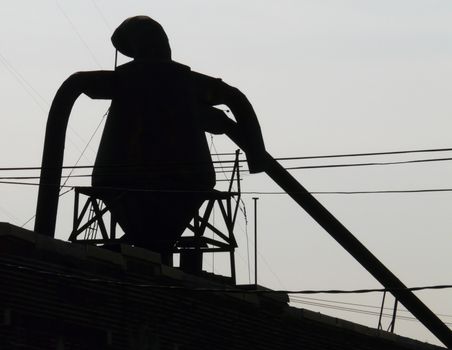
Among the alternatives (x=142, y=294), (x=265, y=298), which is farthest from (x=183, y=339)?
(x=265, y=298)

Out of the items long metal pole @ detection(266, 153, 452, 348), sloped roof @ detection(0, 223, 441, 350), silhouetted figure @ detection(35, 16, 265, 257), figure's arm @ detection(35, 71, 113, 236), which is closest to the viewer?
sloped roof @ detection(0, 223, 441, 350)

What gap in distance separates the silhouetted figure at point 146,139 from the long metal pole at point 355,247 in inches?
147

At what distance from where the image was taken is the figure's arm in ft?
102

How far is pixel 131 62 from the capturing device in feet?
109

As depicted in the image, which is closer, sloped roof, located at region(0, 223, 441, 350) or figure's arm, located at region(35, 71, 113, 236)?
sloped roof, located at region(0, 223, 441, 350)

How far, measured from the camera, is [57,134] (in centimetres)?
3197

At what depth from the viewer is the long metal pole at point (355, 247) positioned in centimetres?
3691

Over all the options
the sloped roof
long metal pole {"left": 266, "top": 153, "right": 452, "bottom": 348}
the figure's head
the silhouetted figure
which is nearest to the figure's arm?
the silhouetted figure

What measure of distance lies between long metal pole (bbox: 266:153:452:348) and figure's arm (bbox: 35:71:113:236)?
6.06 m

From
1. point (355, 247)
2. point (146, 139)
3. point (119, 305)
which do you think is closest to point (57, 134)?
point (146, 139)

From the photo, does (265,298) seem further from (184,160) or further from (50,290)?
(50,290)

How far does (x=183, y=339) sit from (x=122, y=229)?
6.02m

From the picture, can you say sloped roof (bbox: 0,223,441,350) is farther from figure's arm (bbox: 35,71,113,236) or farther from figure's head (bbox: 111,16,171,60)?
figure's head (bbox: 111,16,171,60)

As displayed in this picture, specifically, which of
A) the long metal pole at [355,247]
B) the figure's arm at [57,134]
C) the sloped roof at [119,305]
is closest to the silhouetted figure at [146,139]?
the figure's arm at [57,134]
